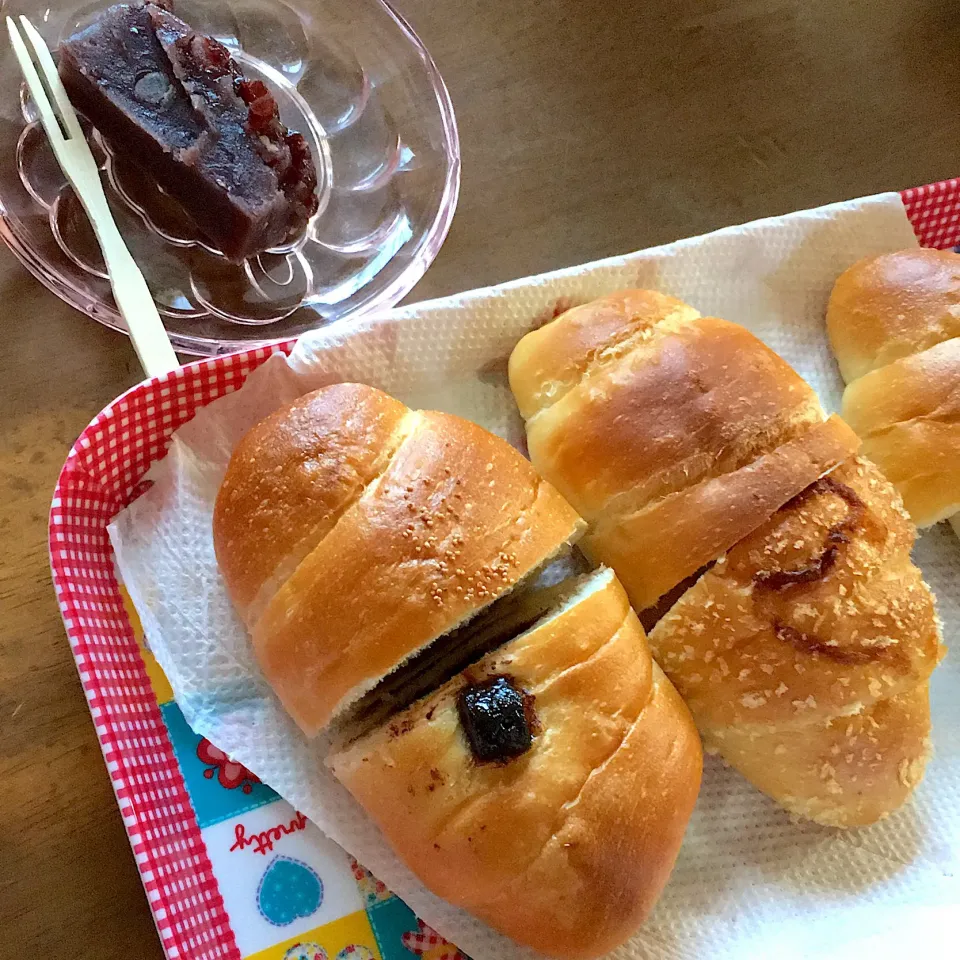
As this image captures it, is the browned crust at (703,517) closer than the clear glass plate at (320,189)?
Yes

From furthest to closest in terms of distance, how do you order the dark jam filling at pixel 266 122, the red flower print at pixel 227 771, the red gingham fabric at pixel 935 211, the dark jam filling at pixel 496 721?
1. the red gingham fabric at pixel 935 211
2. the dark jam filling at pixel 266 122
3. the red flower print at pixel 227 771
4. the dark jam filling at pixel 496 721

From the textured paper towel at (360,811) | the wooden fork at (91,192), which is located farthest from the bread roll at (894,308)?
the wooden fork at (91,192)

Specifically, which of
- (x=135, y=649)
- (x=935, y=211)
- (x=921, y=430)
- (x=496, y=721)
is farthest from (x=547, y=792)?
(x=935, y=211)

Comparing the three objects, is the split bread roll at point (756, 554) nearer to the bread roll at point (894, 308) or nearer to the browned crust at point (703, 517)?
the browned crust at point (703, 517)

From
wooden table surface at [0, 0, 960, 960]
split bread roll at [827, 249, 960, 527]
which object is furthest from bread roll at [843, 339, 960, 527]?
wooden table surface at [0, 0, 960, 960]

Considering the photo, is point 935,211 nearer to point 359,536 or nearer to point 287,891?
point 359,536
